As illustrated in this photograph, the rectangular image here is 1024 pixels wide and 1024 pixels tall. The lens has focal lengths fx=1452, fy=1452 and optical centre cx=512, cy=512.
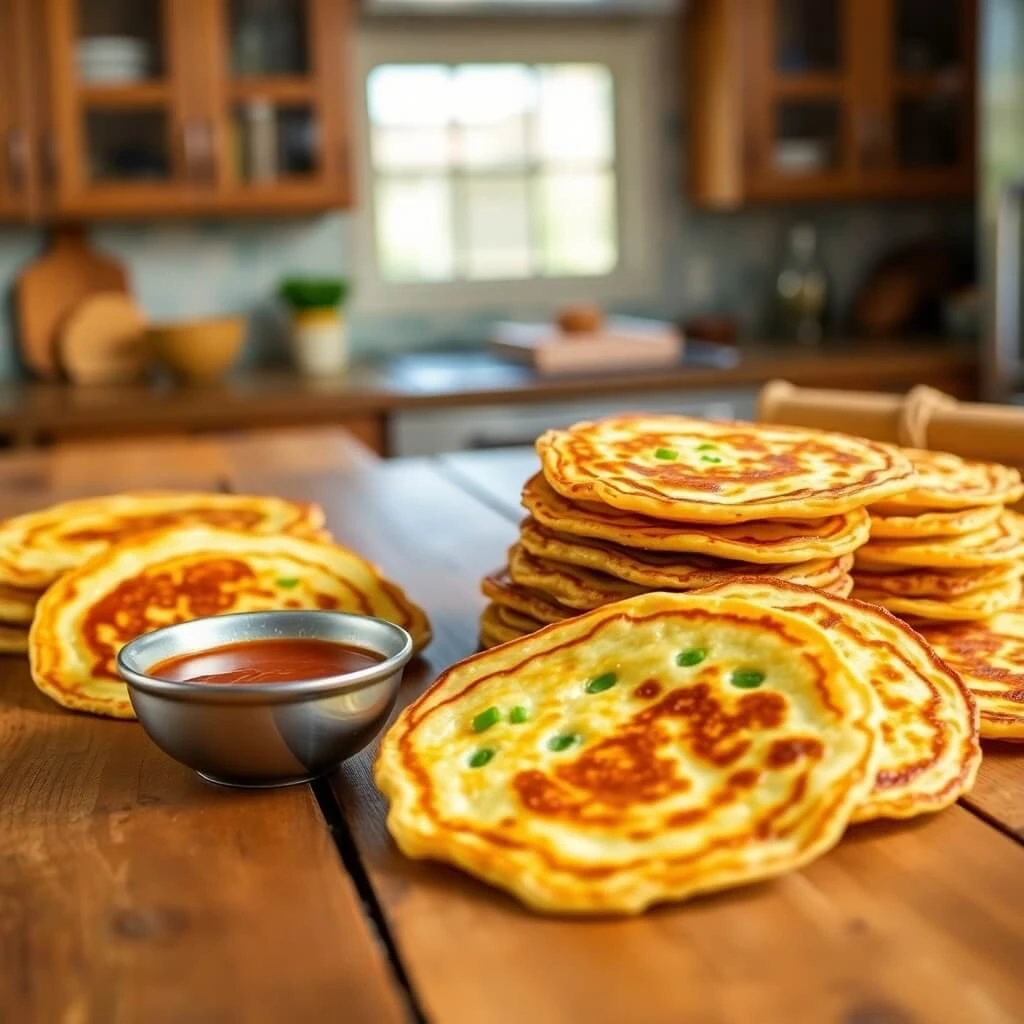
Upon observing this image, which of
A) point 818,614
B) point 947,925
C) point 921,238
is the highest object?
point 921,238

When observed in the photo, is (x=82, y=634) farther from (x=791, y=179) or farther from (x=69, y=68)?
(x=791, y=179)

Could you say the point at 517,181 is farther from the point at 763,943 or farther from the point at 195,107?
the point at 763,943

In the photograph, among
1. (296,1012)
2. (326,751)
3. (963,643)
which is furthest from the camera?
(963,643)

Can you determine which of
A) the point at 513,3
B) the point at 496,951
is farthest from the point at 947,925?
the point at 513,3

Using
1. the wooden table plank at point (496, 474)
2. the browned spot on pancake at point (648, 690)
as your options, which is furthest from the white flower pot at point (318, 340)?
the browned spot on pancake at point (648, 690)

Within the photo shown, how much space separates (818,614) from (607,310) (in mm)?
4152

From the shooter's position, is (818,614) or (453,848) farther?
(818,614)

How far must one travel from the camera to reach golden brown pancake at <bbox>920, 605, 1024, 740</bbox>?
1.18 metres

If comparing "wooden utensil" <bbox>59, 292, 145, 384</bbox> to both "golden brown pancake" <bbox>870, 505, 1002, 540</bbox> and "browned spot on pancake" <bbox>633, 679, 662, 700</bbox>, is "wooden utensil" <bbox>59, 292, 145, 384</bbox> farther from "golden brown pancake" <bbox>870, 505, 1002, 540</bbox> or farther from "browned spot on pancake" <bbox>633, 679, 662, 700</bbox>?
"browned spot on pancake" <bbox>633, 679, 662, 700</bbox>

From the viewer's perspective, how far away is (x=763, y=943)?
0.87 m

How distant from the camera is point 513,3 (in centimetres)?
443

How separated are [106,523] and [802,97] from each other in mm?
3605

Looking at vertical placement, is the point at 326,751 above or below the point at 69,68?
below

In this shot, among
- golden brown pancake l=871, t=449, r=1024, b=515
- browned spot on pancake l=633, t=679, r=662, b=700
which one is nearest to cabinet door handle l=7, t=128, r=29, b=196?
golden brown pancake l=871, t=449, r=1024, b=515
